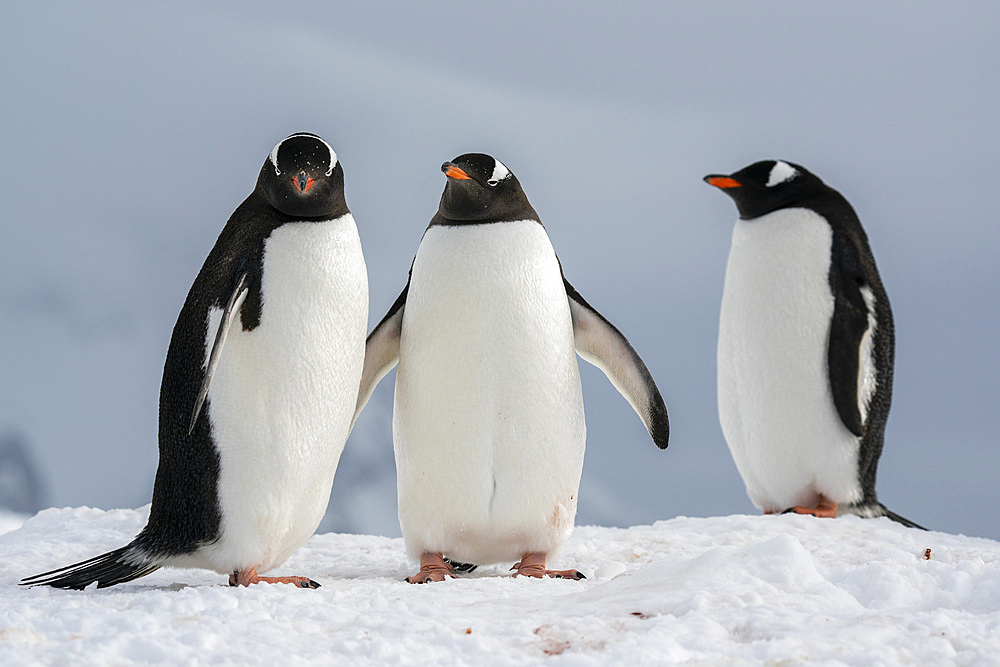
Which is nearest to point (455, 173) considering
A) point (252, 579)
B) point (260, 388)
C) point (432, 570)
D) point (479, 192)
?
point (479, 192)

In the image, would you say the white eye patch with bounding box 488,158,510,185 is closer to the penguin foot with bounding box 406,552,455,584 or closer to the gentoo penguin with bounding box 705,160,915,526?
the penguin foot with bounding box 406,552,455,584

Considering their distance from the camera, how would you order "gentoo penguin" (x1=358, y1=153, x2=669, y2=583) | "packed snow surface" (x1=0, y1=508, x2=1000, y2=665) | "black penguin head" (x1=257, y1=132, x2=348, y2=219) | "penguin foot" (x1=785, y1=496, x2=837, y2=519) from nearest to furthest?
"packed snow surface" (x1=0, y1=508, x2=1000, y2=665) → "black penguin head" (x1=257, y1=132, x2=348, y2=219) → "gentoo penguin" (x1=358, y1=153, x2=669, y2=583) → "penguin foot" (x1=785, y1=496, x2=837, y2=519)

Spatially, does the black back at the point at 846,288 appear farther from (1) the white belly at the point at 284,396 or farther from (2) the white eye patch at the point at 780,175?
(1) the white belly at the point at 284,396

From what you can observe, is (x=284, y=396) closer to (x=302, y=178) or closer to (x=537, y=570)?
(x=302, y=178)

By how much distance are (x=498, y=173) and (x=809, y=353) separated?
94.4 inches

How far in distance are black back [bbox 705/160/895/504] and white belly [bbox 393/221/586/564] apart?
216 centimetres

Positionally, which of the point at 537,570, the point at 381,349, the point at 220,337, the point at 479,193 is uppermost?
the point at 479,193

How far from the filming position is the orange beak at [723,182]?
5.28 metres

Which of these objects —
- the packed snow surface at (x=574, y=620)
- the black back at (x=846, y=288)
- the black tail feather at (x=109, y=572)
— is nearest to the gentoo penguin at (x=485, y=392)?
the packed snow surface at (x=574, y=620)

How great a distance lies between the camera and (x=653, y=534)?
167 inches

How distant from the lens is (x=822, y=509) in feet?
16.1

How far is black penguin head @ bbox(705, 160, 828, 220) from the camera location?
5145 millimetres

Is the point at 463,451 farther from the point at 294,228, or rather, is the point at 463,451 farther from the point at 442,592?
the point at 294,228

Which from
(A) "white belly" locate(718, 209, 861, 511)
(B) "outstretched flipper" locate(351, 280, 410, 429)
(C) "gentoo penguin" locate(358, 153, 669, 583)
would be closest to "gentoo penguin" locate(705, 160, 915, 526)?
(A) "white belly" locate(718, 209, 861, 511)
